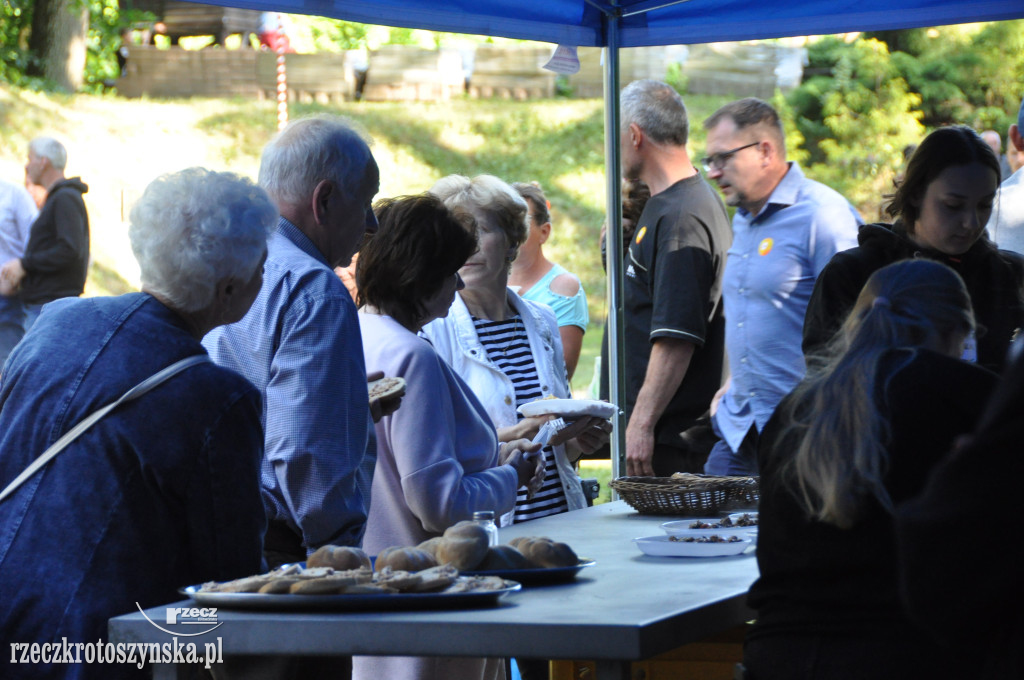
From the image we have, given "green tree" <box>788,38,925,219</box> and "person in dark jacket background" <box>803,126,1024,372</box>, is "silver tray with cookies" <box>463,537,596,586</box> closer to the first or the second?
"person in dark jacket background" <box>803,126,1024,372</box>

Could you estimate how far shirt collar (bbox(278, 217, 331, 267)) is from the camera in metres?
2.49

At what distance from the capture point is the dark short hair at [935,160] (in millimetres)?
3244

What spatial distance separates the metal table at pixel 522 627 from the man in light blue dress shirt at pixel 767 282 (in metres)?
1.99

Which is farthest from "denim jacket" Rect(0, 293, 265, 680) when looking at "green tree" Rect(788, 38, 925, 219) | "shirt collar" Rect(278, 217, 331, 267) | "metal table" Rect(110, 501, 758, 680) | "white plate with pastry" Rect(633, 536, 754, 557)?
"green tree" Rect(788, 38, 925, 219)

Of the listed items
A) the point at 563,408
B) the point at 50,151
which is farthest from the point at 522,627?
the point at 50,151

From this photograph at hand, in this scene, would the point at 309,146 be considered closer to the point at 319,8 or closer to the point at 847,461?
the point at 319,8

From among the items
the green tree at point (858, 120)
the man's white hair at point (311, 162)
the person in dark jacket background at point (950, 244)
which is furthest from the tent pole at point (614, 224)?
the green tree at point (858, 120)

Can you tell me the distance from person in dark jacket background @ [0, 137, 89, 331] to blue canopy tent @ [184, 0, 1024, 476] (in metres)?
4.74

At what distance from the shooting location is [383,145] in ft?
50.8

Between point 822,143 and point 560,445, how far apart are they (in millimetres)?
12132

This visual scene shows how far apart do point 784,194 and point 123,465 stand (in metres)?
2.66

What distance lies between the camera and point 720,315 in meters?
4.38

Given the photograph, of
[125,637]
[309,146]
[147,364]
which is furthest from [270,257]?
[125,637]

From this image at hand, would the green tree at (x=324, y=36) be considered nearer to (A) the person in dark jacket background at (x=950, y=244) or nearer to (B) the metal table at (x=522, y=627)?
(A) the person in dark jacket background at (x=950, y=244)
